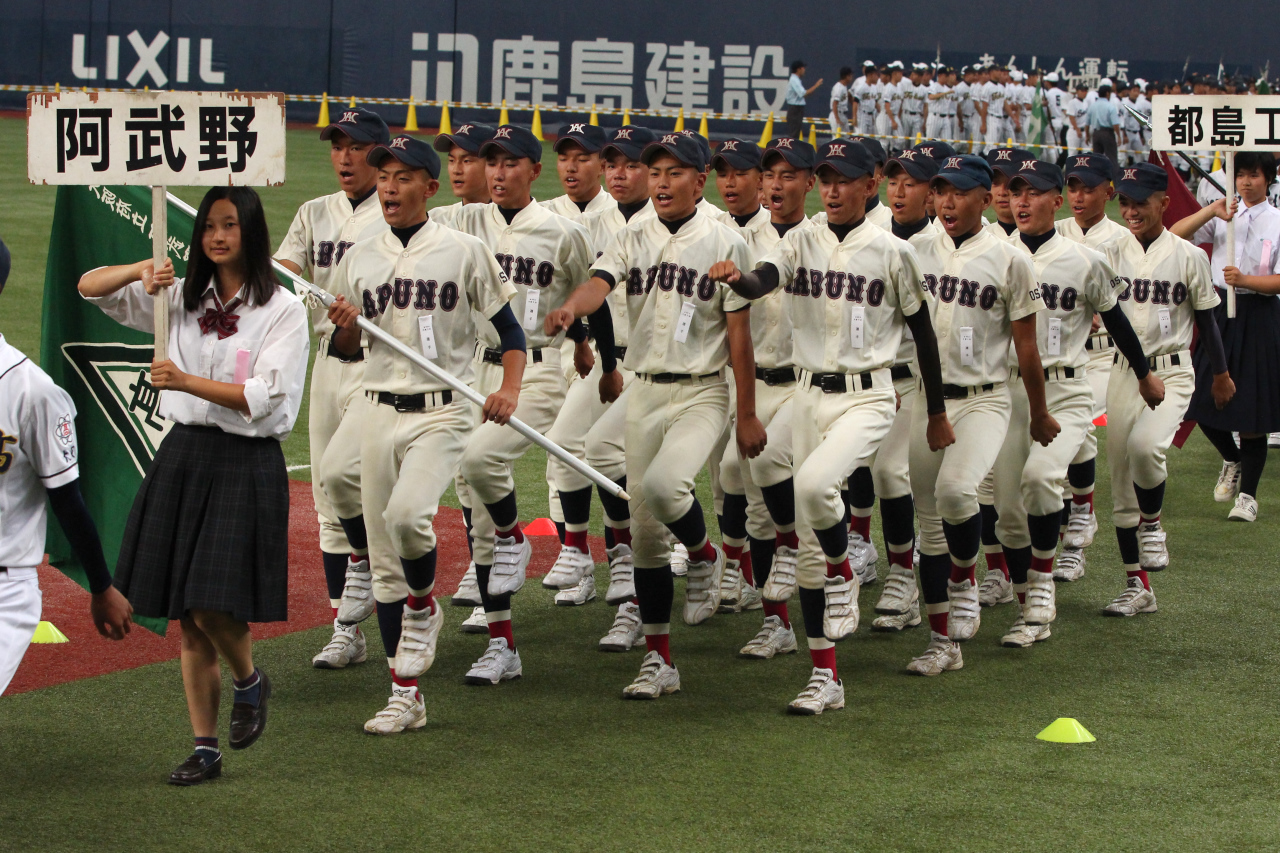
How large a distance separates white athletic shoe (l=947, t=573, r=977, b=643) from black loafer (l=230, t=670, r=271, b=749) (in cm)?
348

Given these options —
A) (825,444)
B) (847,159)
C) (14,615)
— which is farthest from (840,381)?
(14,615)

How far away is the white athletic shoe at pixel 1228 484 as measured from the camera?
1125 centimetres

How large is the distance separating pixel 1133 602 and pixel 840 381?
2.45 meters

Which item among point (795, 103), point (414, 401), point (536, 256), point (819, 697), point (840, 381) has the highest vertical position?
point (795, 103)

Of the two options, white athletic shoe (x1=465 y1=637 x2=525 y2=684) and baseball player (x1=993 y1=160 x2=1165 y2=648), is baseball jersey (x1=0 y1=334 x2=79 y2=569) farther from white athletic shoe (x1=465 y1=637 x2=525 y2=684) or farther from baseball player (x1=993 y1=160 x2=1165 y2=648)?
baseball player (x1=993 y1=160 x2=1165 y2=648)

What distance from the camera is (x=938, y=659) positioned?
7336mm

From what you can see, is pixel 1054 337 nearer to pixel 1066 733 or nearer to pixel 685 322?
pixel 685 322

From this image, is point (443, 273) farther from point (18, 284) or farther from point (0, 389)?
point (18, 284)

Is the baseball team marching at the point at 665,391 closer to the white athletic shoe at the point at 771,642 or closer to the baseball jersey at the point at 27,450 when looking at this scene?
the white athletic shoe at the point at 771,642

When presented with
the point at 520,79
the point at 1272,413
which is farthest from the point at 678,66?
the point at 1272,413

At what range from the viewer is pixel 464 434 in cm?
664

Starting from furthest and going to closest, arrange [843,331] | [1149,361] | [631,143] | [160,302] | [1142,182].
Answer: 1. [1149,361]
2. [1142,182]
3. [631,143]
4. [843,331]
5. [160,302]

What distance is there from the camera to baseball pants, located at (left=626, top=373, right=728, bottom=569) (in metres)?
6.77

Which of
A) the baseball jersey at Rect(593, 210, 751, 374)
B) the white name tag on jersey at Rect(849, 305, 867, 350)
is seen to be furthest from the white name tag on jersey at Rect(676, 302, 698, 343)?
the white name tag on jersey at Rect(849, 305, 867, 350)
